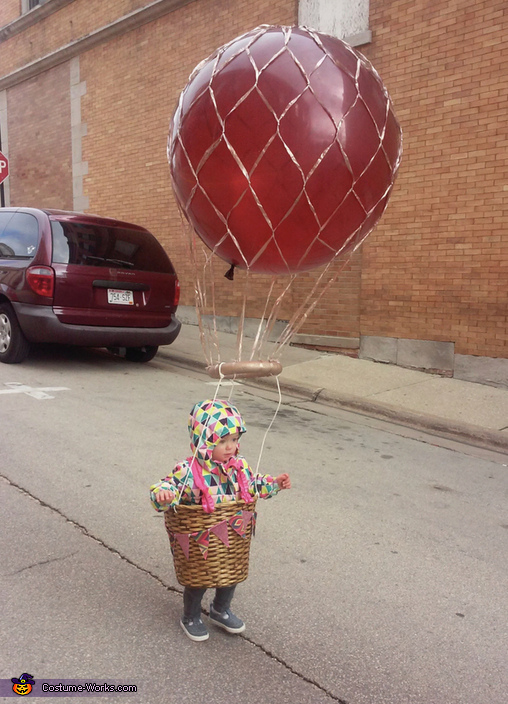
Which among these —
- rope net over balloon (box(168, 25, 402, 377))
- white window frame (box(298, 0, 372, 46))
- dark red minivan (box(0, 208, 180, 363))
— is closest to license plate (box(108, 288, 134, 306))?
dark red minivan (box(0, 208, 180, 363))

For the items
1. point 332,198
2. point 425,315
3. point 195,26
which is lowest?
point 425,315

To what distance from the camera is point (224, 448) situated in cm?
233

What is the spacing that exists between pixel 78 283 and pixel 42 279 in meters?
0.38

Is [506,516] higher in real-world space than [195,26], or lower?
lower

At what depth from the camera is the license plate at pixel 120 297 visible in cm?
721

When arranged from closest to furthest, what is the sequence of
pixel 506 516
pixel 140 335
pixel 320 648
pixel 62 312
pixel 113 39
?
pixel 320 648
pixel 506 516
pixel 62 312
pixel 140 335
pixel 113 39

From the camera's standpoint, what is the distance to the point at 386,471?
15.5 ft

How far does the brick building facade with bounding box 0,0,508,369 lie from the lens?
7.48 meters

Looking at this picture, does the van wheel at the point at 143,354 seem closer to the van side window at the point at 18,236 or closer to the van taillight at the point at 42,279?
the van taillight at the point at 42,279

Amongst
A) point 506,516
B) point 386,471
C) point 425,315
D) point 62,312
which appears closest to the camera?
point 506,516

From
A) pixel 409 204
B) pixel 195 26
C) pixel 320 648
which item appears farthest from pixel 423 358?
pixel 195 26

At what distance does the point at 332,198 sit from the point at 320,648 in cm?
174

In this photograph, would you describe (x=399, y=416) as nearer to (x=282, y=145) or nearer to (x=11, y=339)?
(x=11, y=339)

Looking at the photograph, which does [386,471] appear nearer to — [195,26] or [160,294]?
[160,294]
